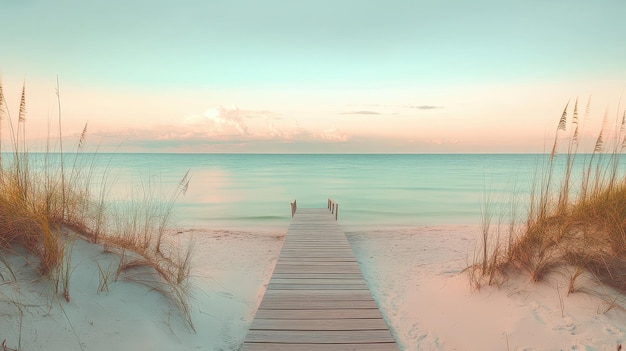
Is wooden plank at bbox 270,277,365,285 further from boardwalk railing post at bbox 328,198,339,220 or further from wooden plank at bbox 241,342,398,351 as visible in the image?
boardwalk railing post at bbox 328,198,339,220

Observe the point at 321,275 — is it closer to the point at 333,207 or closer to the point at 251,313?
the point at 251,313

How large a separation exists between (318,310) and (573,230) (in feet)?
11.7

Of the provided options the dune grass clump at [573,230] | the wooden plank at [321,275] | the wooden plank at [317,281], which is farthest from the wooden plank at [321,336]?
the dune grass clump at [573,230]

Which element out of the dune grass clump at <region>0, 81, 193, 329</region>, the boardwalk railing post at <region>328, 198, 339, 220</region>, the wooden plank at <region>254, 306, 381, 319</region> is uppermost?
the dune grass clump at <region>0, 81, 193, 329</region>

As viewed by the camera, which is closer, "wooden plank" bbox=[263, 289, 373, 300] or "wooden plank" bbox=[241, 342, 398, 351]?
"wooden plank" bbox=[241, 342, 398, 351]

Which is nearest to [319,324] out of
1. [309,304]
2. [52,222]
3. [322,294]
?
[309,304]

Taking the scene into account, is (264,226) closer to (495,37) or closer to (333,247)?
(333,247)

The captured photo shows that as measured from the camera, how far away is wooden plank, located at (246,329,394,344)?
3137 mm

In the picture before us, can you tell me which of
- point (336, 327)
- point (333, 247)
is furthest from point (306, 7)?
point (336, 327)

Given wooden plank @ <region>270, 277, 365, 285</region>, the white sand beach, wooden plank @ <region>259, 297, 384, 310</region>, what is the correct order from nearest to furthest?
1. the white sand beach
2. wooden plank @ <region>259, 297, 384, 310</region>
3. wooden plank @ <region>270, 277, 365, 285</region>

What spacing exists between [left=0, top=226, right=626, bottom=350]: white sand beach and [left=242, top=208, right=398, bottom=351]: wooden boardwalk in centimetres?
59

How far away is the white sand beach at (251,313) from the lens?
2797 mm

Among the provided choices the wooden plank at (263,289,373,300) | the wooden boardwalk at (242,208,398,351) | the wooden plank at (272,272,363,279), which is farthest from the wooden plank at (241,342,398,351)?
the wooden plank at (272,272,363,279)

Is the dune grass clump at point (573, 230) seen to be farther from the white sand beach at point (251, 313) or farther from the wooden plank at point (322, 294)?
the wooden plank at point (322, 294)
